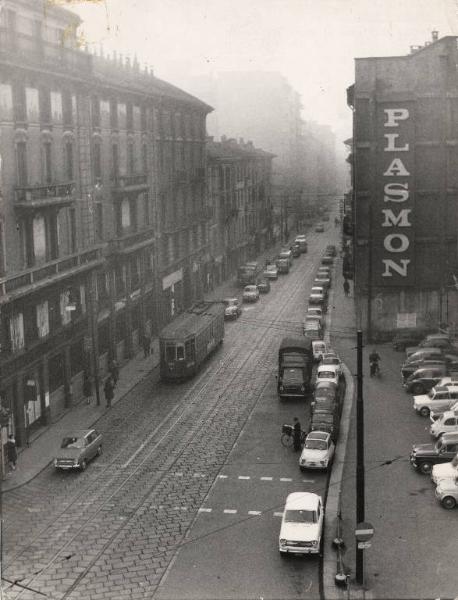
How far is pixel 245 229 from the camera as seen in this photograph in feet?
345

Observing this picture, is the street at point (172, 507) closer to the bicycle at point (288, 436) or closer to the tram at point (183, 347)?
the bicycle at point (288, 436)

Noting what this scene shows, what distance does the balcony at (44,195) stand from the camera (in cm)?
Answer: 3712

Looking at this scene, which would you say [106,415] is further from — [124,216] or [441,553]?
[441,553]

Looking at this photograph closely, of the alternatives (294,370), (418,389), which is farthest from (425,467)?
(294,370)

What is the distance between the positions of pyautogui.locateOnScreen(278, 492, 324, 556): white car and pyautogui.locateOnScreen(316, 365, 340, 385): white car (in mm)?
17083

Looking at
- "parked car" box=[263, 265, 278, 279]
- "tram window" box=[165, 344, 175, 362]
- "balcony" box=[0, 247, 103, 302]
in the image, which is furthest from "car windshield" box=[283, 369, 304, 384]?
"parked car" box=[263, 265, 278, 279]

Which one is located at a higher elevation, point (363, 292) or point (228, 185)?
point (228, 185)

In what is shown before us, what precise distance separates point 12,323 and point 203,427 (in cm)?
990

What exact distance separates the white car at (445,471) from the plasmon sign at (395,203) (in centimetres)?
2823

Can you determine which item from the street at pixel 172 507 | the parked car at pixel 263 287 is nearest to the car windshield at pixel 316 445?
the street at pixel 172 507

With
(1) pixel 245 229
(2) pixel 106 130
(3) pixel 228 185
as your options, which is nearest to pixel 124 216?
(2) pixel 106 130

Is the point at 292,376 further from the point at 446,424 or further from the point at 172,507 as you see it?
the point at 172,507

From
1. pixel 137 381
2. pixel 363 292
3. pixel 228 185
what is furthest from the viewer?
pixel 228 185

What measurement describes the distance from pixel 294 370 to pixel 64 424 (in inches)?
482
